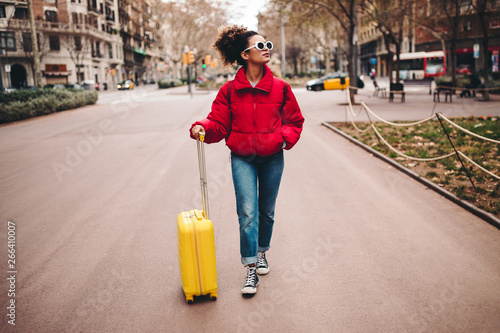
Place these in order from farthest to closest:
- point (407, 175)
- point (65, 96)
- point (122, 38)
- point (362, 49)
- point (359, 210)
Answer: point (362, 49), point (122, 38), point (65, 96), point (407, 175), point (359, 210)

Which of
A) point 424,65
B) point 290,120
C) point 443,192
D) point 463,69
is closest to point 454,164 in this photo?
point 443,192

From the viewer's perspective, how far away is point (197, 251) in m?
3.32

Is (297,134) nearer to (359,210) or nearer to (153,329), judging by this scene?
(153,329)

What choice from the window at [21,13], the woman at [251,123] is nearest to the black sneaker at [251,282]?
the woman at [251,123]

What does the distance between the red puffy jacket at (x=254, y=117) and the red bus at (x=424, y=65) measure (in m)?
46.4

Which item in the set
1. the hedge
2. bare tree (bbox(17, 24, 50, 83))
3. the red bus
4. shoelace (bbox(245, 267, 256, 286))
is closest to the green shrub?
bare tree (bbox(17, 24, 50, 83))

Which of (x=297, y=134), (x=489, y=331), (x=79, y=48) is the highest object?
(x=79, y=48)

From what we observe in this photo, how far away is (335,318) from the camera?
3.23m

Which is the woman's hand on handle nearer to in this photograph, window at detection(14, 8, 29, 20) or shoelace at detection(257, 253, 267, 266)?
shoelace at detection(257, 253, 267, 266)

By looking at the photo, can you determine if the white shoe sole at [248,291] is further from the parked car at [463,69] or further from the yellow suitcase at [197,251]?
the parked car at [463,69]

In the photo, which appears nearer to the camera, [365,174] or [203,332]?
[203,332]

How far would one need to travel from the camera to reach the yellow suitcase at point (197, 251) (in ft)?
10.8

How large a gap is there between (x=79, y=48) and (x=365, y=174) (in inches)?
2174

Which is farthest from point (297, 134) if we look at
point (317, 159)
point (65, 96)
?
point (65, 96)
